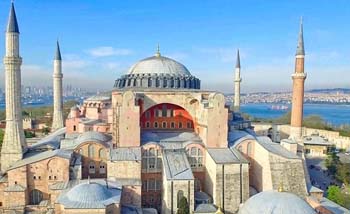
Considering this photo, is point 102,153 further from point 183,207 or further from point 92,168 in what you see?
point 183,207

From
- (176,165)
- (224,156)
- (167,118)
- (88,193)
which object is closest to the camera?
(88,193)

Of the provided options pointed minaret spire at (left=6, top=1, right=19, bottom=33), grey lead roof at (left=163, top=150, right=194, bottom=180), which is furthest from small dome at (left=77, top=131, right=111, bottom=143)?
pointed minaret spire at (left=6, top=1, right=19, bottom=33)

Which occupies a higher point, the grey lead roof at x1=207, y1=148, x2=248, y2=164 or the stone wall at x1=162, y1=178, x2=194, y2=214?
the grey lead roof at x1=207, y1=148, x2=248, y2=164

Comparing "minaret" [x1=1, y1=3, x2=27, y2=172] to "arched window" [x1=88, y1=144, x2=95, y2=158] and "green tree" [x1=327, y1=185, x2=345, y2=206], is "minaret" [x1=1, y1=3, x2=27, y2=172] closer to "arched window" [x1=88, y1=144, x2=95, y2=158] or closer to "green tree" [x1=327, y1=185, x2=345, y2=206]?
"arched window" [x1=88, y1=144, x2=95, y2=158]

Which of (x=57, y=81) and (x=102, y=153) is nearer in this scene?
(x=102, y=153)

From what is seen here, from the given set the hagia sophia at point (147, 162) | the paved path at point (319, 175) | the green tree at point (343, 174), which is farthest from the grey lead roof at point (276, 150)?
the green tree at point (343, 174)

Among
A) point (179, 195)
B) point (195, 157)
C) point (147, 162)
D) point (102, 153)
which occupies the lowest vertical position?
point (179, 195)

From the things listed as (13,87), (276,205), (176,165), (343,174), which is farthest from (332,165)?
(13,87)

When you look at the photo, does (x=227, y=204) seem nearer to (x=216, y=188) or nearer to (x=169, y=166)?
(x=216, y=188)
